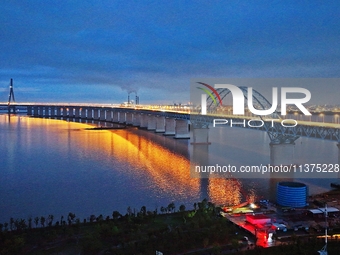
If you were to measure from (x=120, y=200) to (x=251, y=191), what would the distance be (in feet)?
17.9

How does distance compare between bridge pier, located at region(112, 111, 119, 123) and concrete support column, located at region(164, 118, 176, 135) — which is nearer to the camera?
concrete support column, located at region(164, 118, 176, 135)

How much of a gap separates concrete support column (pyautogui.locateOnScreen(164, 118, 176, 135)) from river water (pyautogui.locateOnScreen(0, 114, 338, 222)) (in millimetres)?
11269

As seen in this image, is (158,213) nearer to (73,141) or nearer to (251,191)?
(251,191)

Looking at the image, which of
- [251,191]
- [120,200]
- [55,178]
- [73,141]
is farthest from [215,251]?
[73,141]

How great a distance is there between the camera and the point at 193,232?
31.3ft

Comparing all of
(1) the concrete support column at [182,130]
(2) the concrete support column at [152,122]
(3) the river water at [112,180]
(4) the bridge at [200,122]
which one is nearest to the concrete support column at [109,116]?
(4) the bridge at [200,122]

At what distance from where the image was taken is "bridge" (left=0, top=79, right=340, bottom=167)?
1858 cm

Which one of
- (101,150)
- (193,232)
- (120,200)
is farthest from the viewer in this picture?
(101,150)

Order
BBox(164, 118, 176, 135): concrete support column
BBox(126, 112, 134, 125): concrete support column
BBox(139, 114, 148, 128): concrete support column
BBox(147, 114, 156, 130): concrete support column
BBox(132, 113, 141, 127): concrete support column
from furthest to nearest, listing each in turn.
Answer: BBox(126, 112, 134, 125): concrete support column, BBox(132, 113, 141, 127): concrete support column, BBox(139, 114, 148, 128): concrete support column, BBox(147, 114, 156, 130): concrete support column, BBox(164, 118, 176, 135): concrete support column

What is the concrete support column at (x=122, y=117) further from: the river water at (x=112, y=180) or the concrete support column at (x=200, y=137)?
the river water at (x=112, y=180)

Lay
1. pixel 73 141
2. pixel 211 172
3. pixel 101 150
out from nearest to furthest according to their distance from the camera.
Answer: pixel 211 172 → pixel 101 150 → pixel 73 141

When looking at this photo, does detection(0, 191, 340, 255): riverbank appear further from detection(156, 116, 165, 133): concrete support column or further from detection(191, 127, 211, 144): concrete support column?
detection(156, 116, 165, 133): concrete support column

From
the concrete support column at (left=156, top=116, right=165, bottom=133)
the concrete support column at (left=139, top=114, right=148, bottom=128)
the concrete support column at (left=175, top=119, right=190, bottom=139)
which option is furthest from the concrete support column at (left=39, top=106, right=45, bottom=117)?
the concrete support column at (left=175, top=119, right=190, bottom=139)

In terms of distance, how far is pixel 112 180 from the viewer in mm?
17234
